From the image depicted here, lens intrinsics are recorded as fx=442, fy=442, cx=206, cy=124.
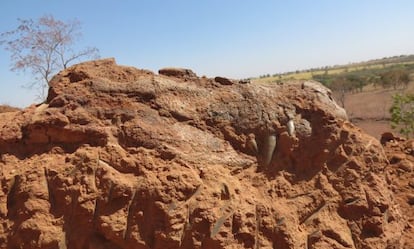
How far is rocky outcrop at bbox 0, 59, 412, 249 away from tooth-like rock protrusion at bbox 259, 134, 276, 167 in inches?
0.7

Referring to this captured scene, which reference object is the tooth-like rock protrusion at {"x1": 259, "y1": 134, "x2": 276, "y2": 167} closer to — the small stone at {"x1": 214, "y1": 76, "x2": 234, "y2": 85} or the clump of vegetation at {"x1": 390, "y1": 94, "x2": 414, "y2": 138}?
the small stone at {"x1": 214, "y1": 76, "x2": 234, "y2": 85}

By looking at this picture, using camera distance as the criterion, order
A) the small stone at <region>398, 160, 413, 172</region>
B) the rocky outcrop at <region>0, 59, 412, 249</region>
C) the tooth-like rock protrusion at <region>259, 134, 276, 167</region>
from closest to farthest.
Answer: the rocky outcrop at <region>0, 59, 412, 249</region> → the tooth-like rock protrusion at <region>259, 134, 276, 167</region> → the small stone at <region>398, 160, 413, 172</region>

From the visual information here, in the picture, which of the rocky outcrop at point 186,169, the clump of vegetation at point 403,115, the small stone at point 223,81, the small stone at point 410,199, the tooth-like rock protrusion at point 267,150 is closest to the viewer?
the rocky outcrop at point 186,169

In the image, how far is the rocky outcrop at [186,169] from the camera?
399 cm

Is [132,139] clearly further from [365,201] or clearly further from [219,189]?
[365,201]

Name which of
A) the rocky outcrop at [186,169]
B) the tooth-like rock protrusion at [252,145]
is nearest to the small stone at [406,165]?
the rocky outcrop at [186,169]

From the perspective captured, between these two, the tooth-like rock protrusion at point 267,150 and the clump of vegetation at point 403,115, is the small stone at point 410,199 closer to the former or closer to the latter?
the tooth-like rock protrusion at point 267,150

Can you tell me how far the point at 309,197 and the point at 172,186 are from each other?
146cm

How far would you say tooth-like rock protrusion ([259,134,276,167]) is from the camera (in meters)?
4.61

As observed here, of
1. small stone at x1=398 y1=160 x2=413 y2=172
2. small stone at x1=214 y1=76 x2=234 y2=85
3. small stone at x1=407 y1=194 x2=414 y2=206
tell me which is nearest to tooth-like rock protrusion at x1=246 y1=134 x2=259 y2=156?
small stone at x1=214 y1=76 x2=234 y2=85

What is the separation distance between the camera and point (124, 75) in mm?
4789

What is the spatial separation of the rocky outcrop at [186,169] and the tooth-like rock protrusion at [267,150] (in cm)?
2

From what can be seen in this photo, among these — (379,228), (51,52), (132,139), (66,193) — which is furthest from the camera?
(51,52)

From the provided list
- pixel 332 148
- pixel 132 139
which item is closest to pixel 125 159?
pixel 132 139
